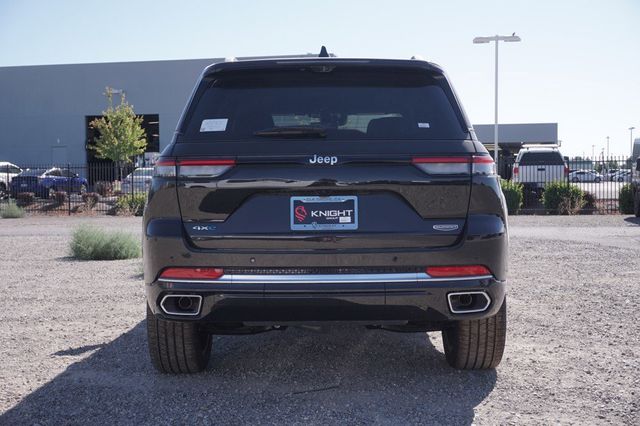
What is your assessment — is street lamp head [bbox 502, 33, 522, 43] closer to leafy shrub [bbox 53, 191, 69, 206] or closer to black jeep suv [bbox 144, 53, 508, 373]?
leafy shrub [bbox 53, 191, 69, 206]

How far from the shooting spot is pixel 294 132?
12.8 ft

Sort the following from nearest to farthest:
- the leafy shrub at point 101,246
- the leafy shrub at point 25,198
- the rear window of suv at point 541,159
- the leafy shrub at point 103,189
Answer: the leafy shrub at point 101,246, the rear window of suv at point 541,159, the leafy shrub at point 25,198, the leafy shrub at point 103,189

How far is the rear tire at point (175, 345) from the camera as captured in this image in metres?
4.33

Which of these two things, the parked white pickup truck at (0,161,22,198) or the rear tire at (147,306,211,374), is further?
the parked white pickup truck at (0,161,22,198)

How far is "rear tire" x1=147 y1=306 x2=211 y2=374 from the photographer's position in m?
4.33

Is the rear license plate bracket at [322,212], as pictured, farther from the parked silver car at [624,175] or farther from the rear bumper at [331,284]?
the parked silver car at [624,175]

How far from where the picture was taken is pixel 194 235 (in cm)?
382

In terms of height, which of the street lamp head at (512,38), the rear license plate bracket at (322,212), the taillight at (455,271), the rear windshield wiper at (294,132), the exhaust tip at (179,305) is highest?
the street lamp head at (512,38)

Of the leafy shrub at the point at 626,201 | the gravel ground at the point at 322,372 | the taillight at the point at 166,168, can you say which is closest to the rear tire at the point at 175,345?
the gravel ground at the point at 322,372

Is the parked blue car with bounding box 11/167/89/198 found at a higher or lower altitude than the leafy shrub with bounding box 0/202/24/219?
higher

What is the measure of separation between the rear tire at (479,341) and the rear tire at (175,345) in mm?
1612

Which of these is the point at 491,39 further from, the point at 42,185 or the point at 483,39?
the point at 42,185

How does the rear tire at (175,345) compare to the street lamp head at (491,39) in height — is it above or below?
below


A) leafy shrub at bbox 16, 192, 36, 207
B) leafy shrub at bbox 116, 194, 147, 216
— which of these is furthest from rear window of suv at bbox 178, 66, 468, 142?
leafy shrub at bbox 16, 192, 36, 207
